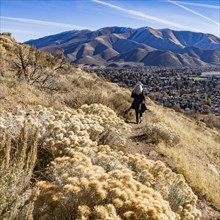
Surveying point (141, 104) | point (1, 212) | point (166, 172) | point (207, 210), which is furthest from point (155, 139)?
point (1, 212)

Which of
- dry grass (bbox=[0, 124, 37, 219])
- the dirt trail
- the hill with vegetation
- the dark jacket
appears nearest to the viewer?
dry grass (bbox=[0, 124, 37, 219])

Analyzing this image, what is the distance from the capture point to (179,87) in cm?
8238

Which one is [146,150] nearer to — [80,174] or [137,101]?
[137,101]

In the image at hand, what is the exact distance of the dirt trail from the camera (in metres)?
6.51

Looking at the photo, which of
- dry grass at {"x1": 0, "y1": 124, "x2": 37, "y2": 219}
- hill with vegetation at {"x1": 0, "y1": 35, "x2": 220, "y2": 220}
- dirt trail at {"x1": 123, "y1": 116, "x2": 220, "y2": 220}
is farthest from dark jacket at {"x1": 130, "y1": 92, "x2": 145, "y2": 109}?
dry grass at {"x1": 0, "y1": 124, "x2": 37, "y2": 219}

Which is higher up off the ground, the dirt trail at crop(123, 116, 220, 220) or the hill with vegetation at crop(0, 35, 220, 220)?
the hill with vegetation at crop(0, 35, 220, 220)

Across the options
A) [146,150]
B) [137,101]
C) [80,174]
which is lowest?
[146,150]

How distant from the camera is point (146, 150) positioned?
895 cm

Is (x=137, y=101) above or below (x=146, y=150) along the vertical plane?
above

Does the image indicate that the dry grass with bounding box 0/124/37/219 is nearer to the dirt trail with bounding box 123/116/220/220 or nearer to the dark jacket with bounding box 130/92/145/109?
the dirt trail with bounding box 123/116/220/220

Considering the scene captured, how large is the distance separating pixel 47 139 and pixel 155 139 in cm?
535

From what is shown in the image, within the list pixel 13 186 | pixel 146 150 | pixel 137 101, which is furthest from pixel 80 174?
pixel 137 101

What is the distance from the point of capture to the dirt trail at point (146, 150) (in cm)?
651

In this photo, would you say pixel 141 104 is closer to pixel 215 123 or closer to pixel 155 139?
pixel 155 139
